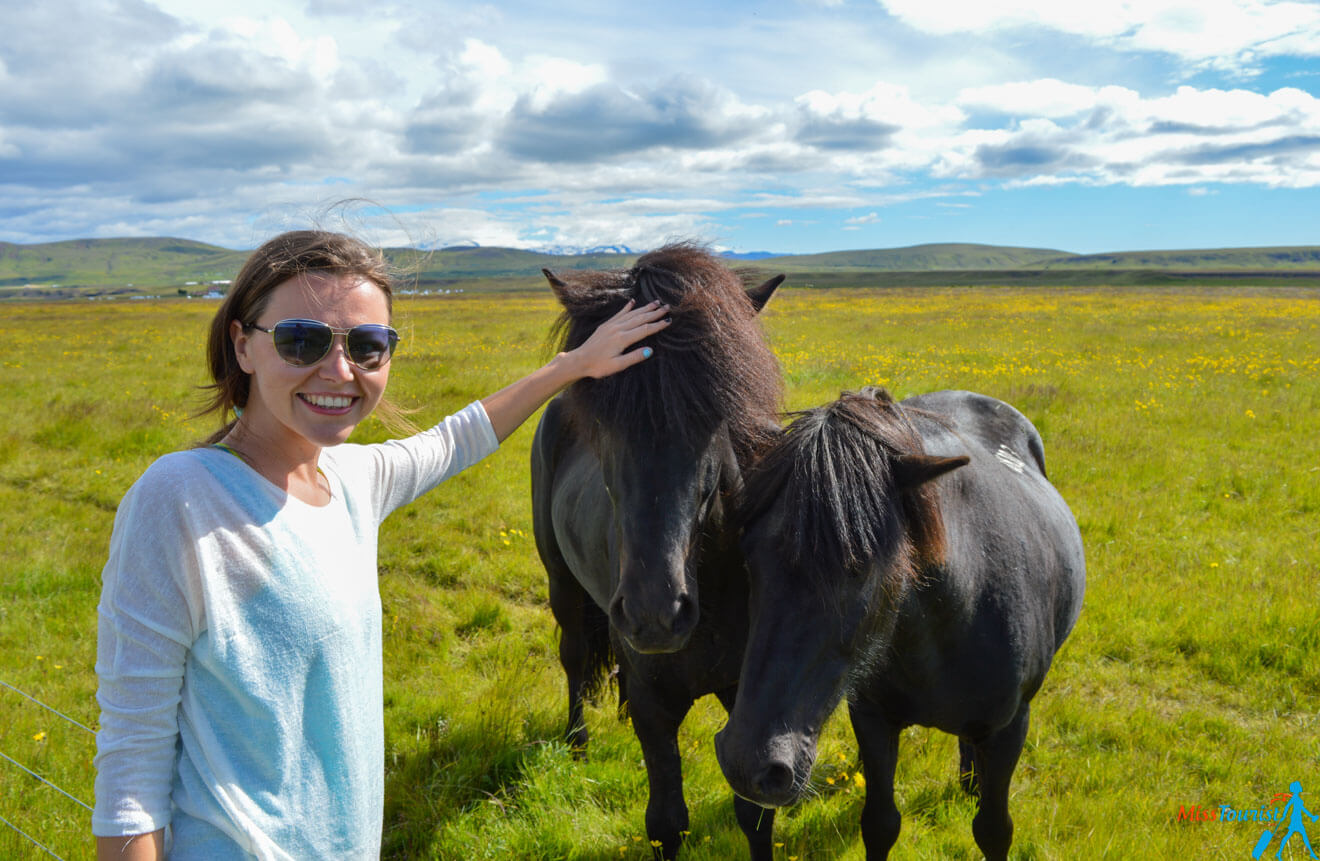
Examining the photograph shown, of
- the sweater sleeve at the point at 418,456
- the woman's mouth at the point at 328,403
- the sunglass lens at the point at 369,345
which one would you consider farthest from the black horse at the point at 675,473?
the woman's mouth at the point at 328,403

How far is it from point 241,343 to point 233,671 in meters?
0.83

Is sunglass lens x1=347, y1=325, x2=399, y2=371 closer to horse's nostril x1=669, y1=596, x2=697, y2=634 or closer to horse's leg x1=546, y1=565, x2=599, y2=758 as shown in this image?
horse's nostril x1=669, y1=596, x2=697, y2=634

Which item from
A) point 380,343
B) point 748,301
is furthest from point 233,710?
point 748,301

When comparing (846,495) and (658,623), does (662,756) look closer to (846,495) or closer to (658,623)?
(658,623)

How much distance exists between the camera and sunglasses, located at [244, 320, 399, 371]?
1878mm

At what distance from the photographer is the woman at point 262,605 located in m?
1.56

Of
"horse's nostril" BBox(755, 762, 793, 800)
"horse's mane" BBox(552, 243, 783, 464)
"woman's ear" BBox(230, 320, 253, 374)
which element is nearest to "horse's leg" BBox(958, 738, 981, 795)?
"horse's nostril" BBox(755, 762, 793, 800)

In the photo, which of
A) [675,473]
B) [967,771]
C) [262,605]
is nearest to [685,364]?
[675,473]

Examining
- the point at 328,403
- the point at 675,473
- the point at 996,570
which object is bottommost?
the point at 996,570

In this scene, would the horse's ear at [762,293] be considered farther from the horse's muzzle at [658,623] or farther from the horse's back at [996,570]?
the horse's muzzle at [658,623]

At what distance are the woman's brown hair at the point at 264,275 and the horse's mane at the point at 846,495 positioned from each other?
53.2 inches

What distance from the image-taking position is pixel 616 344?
2.59 meters

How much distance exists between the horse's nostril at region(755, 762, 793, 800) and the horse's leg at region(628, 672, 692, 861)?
43.4 inches

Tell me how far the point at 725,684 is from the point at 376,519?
1.69m
